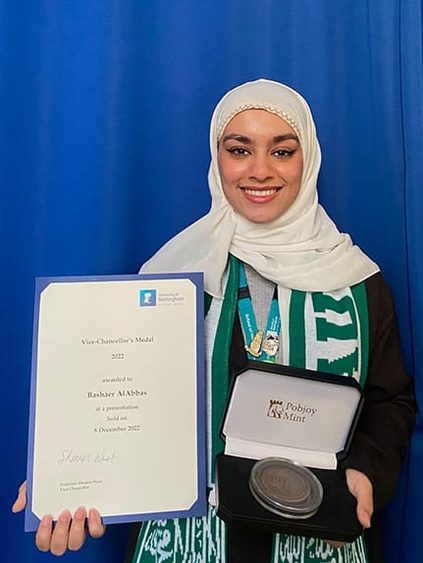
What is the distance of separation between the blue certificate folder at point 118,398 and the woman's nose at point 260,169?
0.23m

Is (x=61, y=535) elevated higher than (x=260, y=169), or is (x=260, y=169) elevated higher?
(x=260, y=169)

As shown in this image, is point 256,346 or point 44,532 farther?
point 256,346

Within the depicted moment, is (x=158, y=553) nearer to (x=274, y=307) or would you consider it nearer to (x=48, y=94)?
(x=274, y=307)

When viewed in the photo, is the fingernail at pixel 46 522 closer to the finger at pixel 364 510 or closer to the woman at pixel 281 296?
the woman at pixel 281 296

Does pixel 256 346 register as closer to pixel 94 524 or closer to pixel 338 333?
pixel 338 333

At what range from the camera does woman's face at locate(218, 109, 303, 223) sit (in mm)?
1026

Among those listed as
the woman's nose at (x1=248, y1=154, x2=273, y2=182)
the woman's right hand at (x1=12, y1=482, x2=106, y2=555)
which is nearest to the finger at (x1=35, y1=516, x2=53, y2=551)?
the woman's right hand at (x1=12, y1=482, x2=106, y2=555)

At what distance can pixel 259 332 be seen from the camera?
1003 mm

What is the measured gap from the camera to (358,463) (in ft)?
3.03

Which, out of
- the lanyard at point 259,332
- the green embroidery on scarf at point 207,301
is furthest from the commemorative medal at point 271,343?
the green embroidery on scarf at point 207,301

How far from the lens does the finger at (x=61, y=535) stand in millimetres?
858

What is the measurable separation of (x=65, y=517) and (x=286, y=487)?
1.09 ft
